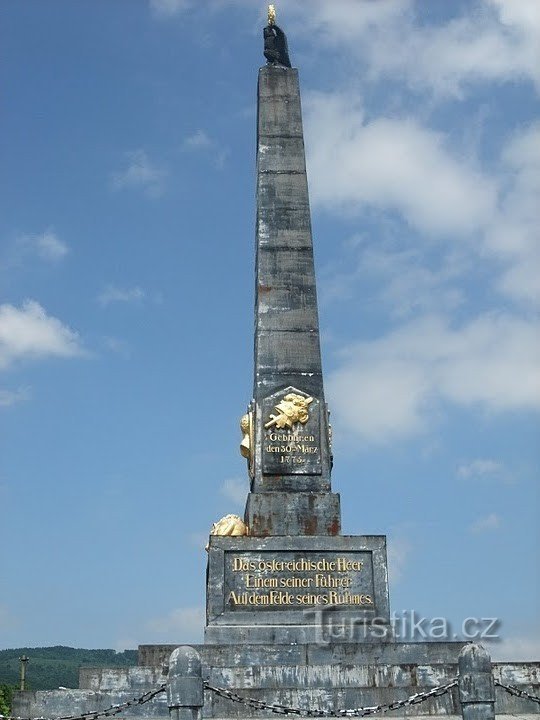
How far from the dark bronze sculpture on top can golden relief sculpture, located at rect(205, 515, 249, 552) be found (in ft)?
Answer: 30.8

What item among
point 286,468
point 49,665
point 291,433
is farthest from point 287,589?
point 49,665

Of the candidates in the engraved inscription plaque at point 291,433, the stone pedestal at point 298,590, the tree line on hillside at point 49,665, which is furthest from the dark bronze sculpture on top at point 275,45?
the tree line on hillside at point 49,665

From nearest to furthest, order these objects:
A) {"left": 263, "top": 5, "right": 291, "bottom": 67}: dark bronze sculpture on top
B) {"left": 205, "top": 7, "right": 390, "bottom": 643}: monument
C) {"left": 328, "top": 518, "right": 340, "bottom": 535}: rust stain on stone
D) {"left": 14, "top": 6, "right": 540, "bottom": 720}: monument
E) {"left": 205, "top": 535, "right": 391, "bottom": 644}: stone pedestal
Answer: {"left": 14, "top": 6, "right": 540, "bottom": 720}: monument
{"left": 205, "top": 535, "right": 391, "bottom": 644}: stone pedestal
{"left": 205, "top": 7, "right": 390, "bottom": 643}: monument
{"left": 328, "top": 518, "right": 340, "bottom": 535}: rust stain on stone
{"left": 263, "top": 5, "right": 291, "bottom": 67}: dark bronze sculpture on top

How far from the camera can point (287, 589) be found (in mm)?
13898

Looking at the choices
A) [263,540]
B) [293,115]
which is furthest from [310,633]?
[293,115]

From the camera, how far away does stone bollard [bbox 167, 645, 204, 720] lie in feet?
29.3

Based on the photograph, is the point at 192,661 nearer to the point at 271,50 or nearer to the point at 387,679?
the point at 387,679

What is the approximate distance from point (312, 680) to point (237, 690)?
1078 millimetres

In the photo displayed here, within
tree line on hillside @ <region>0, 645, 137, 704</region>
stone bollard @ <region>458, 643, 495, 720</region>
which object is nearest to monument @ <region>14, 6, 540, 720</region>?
stone bollard @ <region>458, 643, 495, 720</region>

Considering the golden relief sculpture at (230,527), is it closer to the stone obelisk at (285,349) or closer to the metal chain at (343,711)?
the stone obelisk at (285,349)

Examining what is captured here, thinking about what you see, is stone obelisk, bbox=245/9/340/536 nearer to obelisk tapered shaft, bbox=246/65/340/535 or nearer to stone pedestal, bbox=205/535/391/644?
obelisk tapered shaft, bbox=246/65/340/535

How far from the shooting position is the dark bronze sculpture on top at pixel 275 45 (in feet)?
60.3

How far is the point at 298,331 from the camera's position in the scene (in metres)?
16.1

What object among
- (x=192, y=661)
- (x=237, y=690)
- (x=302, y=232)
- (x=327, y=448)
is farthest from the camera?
(x=302, y=232)
